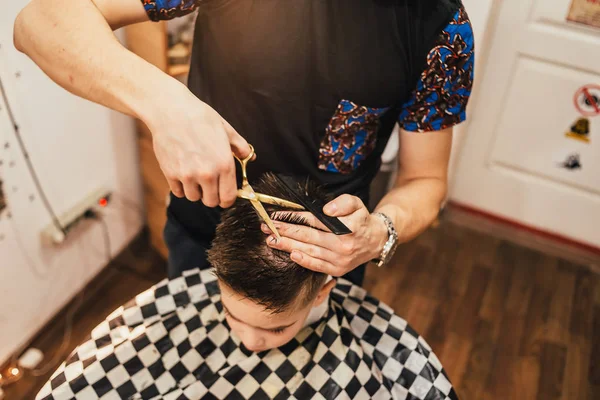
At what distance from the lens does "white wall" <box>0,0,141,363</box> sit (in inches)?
61.6

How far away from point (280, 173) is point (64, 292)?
1401 millimetres

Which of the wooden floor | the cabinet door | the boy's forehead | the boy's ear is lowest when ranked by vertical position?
the wooden floor

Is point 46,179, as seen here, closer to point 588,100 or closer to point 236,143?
point 236,143

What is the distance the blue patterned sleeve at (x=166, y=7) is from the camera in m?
0.85

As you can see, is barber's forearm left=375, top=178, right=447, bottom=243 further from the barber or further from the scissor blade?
the scissor blade

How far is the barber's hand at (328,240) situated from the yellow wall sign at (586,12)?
1.88 metres

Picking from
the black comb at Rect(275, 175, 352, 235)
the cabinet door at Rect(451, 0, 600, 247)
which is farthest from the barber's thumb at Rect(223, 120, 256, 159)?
the cabinet door at Rect(451, 0, 600, 247)

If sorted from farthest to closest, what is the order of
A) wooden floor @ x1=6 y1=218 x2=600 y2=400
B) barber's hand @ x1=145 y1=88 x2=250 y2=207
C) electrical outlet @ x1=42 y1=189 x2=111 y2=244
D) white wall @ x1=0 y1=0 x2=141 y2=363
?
wooden floor @ x1=6 y1=218 x2=600 y2=400 → electrical outlet @ x1=42 y1=189 x2=111 y2=244 → white wall @ x1=0 y1=0 x2=141 y2=363 → barber's hand @ x1=145 y1=88 x2=250 y2=207

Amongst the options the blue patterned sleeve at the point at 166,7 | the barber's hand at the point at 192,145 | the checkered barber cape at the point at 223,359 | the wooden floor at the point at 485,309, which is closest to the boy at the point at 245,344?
the checkered barber cape at the point at 223,359

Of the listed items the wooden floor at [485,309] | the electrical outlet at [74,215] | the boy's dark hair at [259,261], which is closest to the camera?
the boy's dark hair at [259,261]

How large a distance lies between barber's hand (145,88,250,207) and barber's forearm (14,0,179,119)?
3cm

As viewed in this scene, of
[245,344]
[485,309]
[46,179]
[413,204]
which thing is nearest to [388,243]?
[413,204]

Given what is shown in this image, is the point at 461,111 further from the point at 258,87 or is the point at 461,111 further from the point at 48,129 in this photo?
the point at 48,129

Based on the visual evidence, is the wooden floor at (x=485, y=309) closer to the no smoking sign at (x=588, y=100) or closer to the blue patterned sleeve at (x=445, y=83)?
the no smoking sign at (x=588, y=100)
